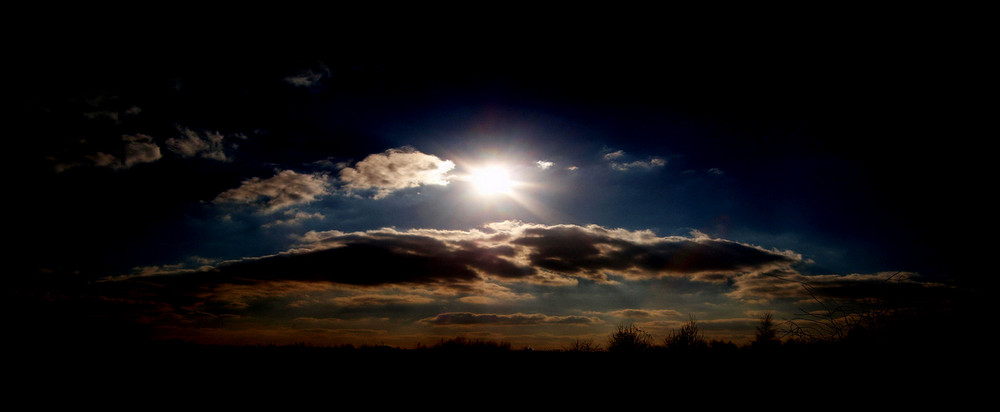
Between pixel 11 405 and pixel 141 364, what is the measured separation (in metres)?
2.14

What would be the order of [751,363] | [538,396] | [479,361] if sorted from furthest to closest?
[479,361] < [751,363] < [538,396]

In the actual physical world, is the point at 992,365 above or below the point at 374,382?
above

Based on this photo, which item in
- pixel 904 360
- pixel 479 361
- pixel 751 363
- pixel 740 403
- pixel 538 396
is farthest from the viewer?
pixel 479 361

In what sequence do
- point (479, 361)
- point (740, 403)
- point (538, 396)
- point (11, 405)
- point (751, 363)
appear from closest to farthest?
1. point (11, 405)
2. point (740, 403)
3. point (538, 396)
4. point (751, 363)
5. point (479, 361)

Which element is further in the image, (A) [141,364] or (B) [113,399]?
A: (A) [141,364]

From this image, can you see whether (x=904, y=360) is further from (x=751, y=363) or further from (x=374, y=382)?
(x=374, y=382)

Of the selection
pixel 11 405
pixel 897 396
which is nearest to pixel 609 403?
pixel 897 396

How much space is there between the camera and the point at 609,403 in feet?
13.8

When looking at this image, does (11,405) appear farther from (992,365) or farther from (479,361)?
(992,365)

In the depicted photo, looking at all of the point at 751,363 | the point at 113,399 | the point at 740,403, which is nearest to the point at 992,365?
the point at 751,363

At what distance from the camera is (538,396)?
177 inches

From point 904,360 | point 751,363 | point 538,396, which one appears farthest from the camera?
point 751,363

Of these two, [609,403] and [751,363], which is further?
[751,363]

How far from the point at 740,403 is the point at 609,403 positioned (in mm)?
1294
